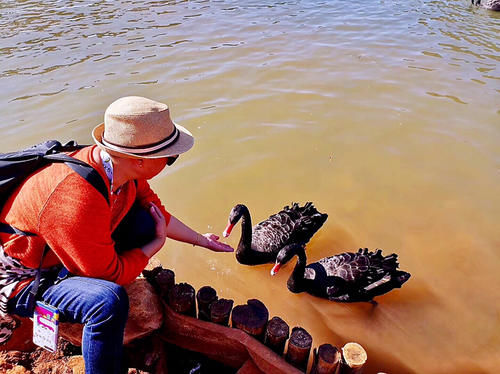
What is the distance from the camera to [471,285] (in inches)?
168

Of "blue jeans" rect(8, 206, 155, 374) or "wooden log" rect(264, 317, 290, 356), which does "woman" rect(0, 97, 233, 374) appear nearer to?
"blue jeans" rect(8, 206, 155, 374)

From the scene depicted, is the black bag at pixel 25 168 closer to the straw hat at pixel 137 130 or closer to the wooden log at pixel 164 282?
the straw hat at pixel 137 130

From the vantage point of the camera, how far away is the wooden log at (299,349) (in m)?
2.66

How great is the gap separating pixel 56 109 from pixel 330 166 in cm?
536

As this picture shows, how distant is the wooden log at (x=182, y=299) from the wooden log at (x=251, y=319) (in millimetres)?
365

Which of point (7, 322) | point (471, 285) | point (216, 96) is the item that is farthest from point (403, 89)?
point (7, 322)

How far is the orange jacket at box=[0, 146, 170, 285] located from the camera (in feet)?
7.07

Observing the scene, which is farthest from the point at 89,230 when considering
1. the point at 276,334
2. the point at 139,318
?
the point at 276,334

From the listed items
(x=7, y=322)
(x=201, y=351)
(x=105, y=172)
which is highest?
(x=105, y=172)

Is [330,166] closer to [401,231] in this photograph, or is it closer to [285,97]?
[401,231]

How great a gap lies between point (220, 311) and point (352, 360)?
1.01 m

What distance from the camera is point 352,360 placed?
2559mm

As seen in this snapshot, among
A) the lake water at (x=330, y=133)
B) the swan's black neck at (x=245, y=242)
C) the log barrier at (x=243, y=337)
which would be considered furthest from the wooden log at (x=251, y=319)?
the swan's black neck at (x=245, y=242)

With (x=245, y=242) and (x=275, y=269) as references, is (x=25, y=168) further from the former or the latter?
(x=275, y=269)
